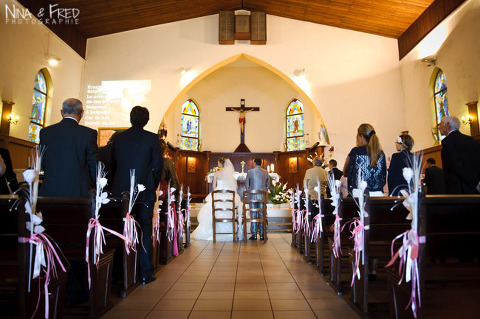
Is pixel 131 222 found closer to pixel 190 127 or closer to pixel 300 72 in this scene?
pixel 300 72

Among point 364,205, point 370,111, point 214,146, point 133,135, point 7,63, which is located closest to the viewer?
point 364,205

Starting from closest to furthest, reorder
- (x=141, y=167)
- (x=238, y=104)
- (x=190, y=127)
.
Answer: (x=141, y=167), (x=190, y=127), (x=238, y=104)

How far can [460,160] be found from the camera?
10.6 feet

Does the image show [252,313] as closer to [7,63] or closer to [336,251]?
[336,251]

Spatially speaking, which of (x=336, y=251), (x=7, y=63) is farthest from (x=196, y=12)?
(x=336, y=251)

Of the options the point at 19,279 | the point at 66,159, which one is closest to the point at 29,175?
the point at 19,279

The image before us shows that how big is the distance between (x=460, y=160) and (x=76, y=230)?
3.33 m

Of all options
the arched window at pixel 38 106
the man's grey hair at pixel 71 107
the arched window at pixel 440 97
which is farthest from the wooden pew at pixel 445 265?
the arched window at pixel 38 106

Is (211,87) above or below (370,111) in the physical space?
above

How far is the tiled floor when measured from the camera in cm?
237

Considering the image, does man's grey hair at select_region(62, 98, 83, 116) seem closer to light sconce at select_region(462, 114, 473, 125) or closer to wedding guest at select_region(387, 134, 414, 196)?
wedding guest at select_region(387, 134, 414, 196)

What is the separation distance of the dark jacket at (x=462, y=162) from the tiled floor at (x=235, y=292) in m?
1.61

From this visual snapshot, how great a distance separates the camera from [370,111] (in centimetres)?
915

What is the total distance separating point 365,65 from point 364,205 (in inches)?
318
